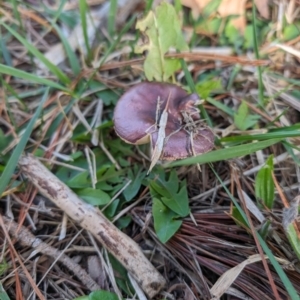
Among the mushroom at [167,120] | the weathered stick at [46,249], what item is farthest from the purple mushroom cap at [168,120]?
the weathered stick at [46,249]

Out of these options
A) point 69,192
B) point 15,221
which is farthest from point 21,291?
point 69,192

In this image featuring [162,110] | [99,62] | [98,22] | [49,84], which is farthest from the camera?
[98,22]

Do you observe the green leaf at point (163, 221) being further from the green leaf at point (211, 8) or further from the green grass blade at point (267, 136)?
the green leaf at point (211, 8)

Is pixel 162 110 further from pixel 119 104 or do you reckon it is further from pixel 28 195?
pixel 28 195

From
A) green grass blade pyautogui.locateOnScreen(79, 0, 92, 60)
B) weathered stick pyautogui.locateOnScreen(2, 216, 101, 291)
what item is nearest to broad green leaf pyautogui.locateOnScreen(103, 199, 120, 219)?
weathered stick pyautogui.locateOnScreen(2, 216, 101, 291)

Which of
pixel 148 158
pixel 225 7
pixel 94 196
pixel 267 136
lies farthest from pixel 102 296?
pixel 225 7

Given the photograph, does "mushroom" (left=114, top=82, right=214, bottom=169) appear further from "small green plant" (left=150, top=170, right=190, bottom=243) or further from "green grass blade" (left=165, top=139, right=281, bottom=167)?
"small green plant" (left=150, top=170, right=190, bottom=243)
